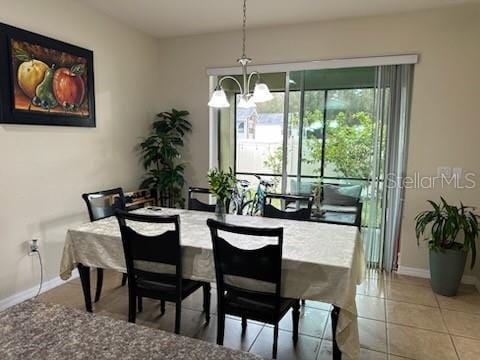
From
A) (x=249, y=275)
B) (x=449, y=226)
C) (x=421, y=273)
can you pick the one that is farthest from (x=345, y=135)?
(x=249, y=275)

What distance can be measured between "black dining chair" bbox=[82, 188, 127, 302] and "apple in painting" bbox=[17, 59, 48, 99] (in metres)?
1.03

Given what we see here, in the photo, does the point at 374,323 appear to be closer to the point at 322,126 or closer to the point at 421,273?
the point at 421,273

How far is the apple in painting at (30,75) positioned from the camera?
283 centimetres

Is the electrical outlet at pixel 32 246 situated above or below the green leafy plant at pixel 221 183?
below

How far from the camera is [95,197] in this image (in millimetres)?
2893

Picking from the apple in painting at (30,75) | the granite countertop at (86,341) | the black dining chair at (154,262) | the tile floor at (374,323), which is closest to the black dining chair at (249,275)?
the black dining chair at (154,262)

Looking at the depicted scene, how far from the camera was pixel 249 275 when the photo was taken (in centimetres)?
196

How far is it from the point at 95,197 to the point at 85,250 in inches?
22.0

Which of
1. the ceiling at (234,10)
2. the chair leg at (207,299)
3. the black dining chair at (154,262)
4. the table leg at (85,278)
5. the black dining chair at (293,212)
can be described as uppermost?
the ceiling at (234,10)

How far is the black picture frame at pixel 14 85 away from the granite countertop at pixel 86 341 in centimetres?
239

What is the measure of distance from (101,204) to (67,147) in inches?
32.0

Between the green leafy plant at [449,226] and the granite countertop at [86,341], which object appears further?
the green leafy plant at [449,226]

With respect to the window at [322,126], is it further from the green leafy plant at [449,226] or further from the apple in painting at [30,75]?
the apple in painting at [30,75]

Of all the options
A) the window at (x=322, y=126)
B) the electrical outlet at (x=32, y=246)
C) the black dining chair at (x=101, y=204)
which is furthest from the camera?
the window at (x=322, y=126)
